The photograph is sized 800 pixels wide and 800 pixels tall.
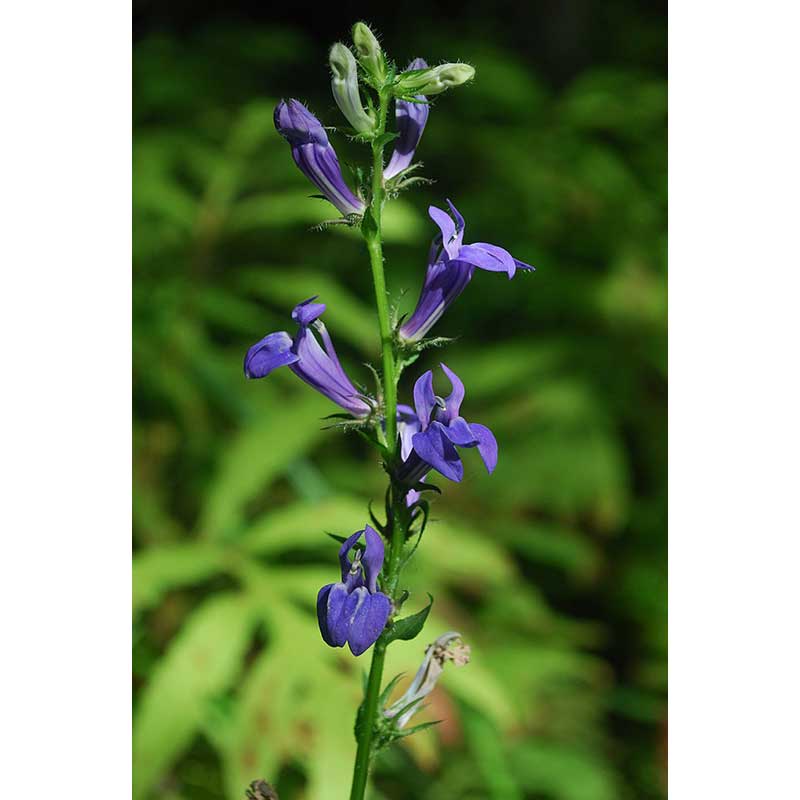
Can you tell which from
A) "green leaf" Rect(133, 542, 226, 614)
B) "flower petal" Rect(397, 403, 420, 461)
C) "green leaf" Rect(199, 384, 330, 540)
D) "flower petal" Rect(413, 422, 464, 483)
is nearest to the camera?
"flower petal" Rect(413, 422, 464, 483)

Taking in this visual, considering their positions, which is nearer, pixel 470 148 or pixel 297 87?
pixel 470 148

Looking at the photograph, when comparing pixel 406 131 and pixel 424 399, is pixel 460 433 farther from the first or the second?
pixel 406 131

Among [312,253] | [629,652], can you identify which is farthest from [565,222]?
[629,652]

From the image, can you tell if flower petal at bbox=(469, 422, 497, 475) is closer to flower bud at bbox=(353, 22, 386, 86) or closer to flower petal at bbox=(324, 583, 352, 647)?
flower petal at bbox=(324, 583, 352, 647)

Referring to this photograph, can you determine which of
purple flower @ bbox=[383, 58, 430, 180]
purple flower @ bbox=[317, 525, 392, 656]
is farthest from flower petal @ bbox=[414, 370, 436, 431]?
purple flower @ bbox=[383, 58, 430, 180]

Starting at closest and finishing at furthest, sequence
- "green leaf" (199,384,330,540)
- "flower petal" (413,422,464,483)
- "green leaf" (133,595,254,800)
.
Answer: "flower petal" (413,422,464,483) < "green leaf" (133,595,254,800) < "green leaf" (199,384,330,540)

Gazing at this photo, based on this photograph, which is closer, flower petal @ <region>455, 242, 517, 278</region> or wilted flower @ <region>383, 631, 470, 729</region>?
flower petal @ <region>455, 242, 517, 278</region>

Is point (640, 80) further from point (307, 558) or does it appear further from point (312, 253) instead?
point (307, 558)

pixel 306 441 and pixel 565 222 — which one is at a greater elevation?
pixel 565 222
